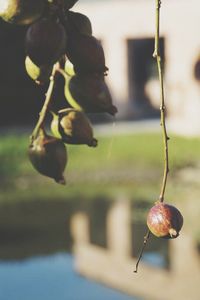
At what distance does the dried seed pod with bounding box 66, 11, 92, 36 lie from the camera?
772 millimetres

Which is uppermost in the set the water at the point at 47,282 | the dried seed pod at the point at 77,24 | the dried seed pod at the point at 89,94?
the dried seed pod at the point at 77,24

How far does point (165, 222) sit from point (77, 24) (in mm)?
218

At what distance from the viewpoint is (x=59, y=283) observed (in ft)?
29.7

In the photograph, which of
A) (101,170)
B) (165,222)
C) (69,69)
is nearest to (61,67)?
(69,69)

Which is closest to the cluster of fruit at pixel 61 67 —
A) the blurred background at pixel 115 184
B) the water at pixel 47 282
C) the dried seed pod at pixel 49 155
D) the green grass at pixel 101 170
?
the dried seed pod at pixel 49 155

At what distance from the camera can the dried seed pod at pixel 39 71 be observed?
761mm

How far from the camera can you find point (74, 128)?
816mm

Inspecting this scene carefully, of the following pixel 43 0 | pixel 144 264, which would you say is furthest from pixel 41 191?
pixel 43 0

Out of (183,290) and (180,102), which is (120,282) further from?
(180,102)

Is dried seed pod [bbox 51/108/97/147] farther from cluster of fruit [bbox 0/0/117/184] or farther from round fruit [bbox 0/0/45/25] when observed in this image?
round fruit [bbox 0/0/45/25]

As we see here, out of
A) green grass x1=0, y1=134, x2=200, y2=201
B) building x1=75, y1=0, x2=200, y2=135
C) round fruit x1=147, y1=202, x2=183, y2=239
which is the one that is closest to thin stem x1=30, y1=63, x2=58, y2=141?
round fruit x1=147, y1=202, x2=183, y2=239

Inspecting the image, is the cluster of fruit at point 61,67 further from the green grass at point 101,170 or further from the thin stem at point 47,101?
the green grass at point 101,170

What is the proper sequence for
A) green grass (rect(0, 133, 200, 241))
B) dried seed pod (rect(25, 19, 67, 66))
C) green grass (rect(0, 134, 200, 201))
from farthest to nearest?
1. green grass (rect(0, 134, 200, 201))
2. green grass (rect(0, 133, 200, 241))
3. dried seed pod (rect(25, 19, 67, 66))

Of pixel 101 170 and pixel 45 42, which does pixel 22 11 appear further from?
pixel 101 170
